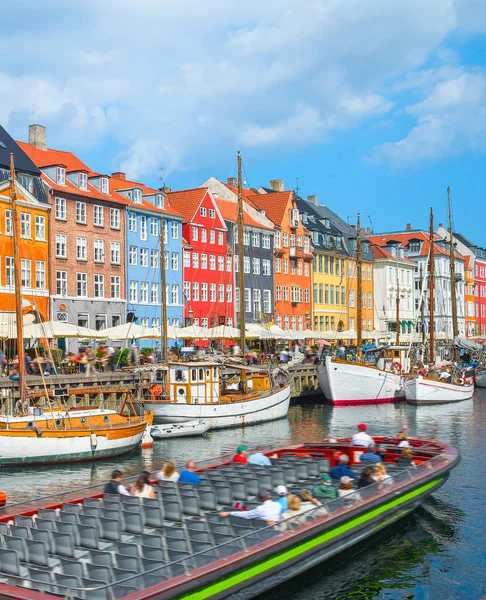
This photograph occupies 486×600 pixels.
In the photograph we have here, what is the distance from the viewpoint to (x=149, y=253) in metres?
59.9

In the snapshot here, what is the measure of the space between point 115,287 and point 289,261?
Answer: 80.0 feet

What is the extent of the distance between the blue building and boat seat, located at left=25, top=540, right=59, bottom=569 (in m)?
44.6

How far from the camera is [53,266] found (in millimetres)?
51062

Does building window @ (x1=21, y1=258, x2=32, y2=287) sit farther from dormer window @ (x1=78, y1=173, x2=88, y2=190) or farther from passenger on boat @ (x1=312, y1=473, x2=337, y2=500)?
passenger on boat @ (x1=312, y1=473, x2=337, y2=500)

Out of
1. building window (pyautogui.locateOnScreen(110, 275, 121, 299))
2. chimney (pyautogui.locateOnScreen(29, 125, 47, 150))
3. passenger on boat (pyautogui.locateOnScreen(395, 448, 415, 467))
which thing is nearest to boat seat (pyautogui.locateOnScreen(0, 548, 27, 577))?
passenger on boat (pyautogui.locateOnScreen(395, 448, 415, 467))

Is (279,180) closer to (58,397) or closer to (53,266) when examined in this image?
(53,266)

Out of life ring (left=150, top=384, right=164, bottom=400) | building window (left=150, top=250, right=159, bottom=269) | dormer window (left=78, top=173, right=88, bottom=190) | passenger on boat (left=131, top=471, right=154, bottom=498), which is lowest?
passenger on boat (left=131, top=471, right=154, bottom=498)

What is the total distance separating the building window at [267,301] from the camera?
72812 millimetres

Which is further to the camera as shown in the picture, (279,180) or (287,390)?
(279,180)

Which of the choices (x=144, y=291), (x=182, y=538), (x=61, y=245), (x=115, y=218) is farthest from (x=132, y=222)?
(x=182, y=538)

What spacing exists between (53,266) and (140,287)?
896 centimetres

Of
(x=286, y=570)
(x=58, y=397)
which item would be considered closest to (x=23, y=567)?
(x=286, y=570)

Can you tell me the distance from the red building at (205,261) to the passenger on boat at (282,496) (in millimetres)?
45713

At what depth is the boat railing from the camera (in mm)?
10281
